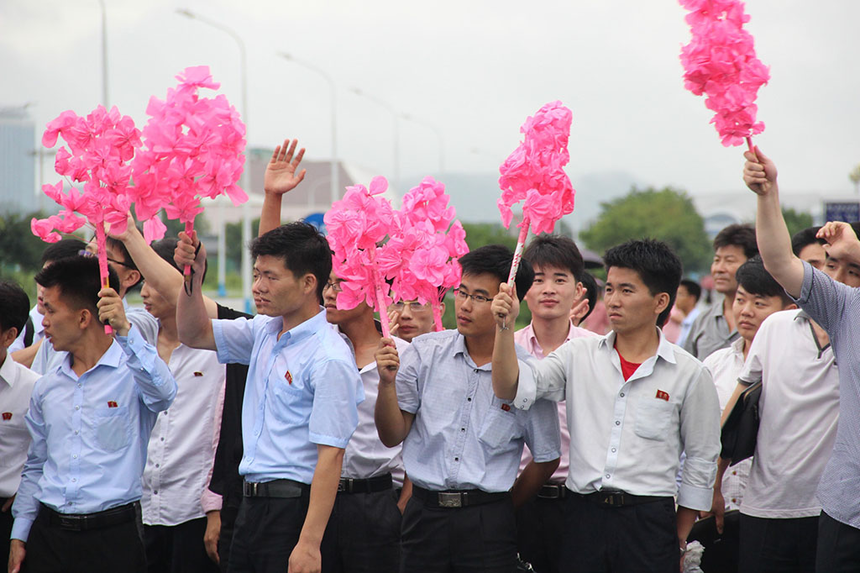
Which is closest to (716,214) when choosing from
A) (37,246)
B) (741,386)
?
(37,246)

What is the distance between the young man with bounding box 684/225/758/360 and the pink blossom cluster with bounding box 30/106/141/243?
14.6 feet

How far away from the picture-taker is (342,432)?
354 cm

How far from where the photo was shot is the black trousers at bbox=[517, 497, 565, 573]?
439 cm

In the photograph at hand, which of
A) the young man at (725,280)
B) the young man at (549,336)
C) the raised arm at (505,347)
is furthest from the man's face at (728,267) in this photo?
the raised arm at (505,347)

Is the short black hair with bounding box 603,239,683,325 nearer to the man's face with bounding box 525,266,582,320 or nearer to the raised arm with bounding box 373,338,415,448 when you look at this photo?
the man's face with bounding box 525,266,582,320

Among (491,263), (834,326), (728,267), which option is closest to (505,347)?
(491,263)

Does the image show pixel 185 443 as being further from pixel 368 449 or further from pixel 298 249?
pixel 298 249

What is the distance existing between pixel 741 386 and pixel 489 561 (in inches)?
68.4

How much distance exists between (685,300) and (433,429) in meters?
6.61

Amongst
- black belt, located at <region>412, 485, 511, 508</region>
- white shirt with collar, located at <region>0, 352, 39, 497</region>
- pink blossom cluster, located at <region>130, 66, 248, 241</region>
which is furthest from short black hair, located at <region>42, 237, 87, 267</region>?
black belt, located at <region>412, 485, 511, 508</region>

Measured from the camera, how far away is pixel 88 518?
3922 millimetres

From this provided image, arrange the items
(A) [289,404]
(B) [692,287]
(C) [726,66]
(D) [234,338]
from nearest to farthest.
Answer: (C) [726,66] < (A) [289,404] < (D) [234,338] < (B) [692,287]

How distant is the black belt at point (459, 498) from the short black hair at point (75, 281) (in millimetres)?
1857

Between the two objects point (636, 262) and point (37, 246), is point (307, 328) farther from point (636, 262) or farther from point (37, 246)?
point (37, 246)
